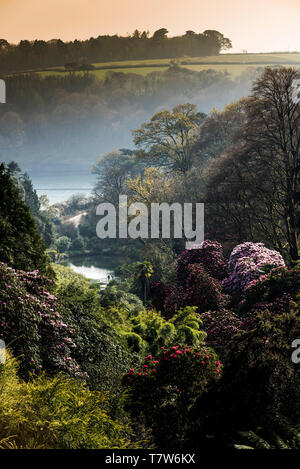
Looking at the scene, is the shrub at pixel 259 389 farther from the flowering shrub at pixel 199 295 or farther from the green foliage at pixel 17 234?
the flowering shrub at pixel 199 295

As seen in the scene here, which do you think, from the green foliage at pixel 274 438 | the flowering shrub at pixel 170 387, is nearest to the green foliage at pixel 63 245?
the flowering shrub at pixel 170 387

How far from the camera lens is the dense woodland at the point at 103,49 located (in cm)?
10144

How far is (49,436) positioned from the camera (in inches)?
175

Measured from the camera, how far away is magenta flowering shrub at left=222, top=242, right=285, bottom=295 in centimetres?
1195

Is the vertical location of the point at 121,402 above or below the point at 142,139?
Answer: below

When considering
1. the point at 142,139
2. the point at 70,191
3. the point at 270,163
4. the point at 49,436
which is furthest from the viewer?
the point at 70,191

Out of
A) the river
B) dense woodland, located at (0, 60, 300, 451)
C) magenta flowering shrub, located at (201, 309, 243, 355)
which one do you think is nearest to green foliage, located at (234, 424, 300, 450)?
dense woodland, located at (0, 60, 300, 451)

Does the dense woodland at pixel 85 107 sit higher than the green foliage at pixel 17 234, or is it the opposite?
the dense woodland at pixel 85 107

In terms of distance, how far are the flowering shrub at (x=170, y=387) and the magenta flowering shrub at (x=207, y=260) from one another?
→ 8072 millimetres

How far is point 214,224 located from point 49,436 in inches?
Result: 543

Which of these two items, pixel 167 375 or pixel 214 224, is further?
pixel 214 224

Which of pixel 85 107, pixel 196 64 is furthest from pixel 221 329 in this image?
pixel 85 107
